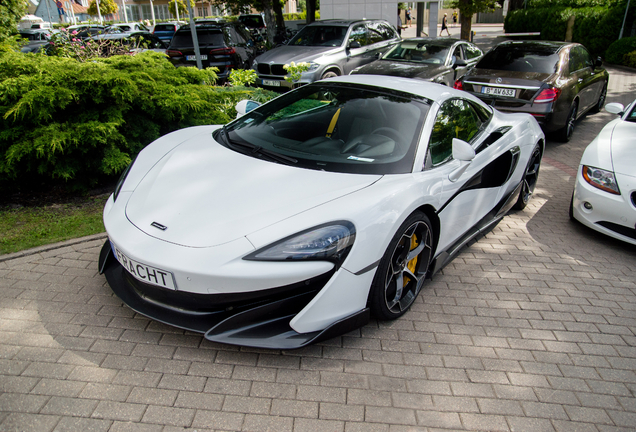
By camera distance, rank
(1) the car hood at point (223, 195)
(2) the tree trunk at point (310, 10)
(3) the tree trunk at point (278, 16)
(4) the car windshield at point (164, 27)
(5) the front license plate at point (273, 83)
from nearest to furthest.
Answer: (1) the car hood at point (223, 195) < (5) the front license plate at point (273, 83) < (3) the tree trunk at point (278, 16) < (2) the tree trunk at point (310, 10) < (4) the car windshield at point (164, 27)

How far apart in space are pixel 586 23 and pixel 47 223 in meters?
21.5

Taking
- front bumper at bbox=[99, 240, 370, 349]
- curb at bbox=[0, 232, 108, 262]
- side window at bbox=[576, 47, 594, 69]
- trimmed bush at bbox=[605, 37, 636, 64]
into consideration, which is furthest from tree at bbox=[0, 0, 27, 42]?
trimmed bush at bbox=[605, 37, 636, 64]

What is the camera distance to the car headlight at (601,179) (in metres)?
4.14

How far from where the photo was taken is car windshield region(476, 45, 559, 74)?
7452 mm

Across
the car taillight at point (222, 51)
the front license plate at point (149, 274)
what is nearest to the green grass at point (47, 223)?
the front license plate at point (149, 274)

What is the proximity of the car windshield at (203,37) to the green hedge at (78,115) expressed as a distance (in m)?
6.81

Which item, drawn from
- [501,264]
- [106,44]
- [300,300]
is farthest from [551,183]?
[106,44]

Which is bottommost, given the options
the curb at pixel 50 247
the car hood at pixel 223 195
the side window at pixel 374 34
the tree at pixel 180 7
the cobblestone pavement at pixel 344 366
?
the cobblestone pavement at pixel 344 366

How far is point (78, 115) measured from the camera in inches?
187

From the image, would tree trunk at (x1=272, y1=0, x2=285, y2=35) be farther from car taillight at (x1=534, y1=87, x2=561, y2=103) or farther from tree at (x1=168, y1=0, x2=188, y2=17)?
tree at (x1=168, y1=0, x2=188, y2=17)

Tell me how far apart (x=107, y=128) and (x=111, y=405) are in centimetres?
311

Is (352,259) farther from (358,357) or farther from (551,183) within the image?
(551,183)

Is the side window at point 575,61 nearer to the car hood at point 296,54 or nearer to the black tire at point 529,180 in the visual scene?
the black tire at point 529,180

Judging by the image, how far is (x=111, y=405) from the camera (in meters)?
2.29
